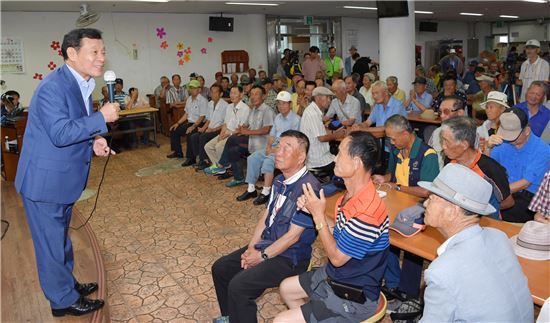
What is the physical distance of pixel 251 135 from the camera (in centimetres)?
552

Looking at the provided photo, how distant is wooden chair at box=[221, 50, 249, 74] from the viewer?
11.6 meters

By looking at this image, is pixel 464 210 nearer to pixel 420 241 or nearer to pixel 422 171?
pixel 420 241

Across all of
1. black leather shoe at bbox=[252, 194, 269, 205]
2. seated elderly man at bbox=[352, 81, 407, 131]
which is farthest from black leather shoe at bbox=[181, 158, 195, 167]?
seated elderly man at bbox=[352, 81, 407, 131]

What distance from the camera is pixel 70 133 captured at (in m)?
2.12

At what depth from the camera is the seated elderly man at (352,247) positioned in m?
1.86

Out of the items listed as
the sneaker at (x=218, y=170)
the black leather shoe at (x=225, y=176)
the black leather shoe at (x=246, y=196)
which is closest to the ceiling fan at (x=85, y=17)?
the sneaker at (x=218, y=170)

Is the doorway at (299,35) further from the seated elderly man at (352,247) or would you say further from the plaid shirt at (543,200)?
the seated elderly man at (352,247)

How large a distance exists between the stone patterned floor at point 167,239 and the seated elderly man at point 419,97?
9.46 ft

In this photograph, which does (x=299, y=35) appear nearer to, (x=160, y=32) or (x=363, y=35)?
(x=363, y=35)

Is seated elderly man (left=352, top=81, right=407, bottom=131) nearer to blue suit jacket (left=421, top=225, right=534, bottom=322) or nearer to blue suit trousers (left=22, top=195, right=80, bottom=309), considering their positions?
blue suit trousers (left=22, top=195, right=80, bottom=309)

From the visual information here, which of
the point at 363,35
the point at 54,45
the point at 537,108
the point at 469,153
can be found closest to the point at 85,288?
the point at 469,153

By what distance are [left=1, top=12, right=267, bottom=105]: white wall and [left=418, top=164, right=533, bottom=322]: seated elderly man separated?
944 centimetres

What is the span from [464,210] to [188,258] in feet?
8.67

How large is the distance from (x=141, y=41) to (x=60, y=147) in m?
8.84
